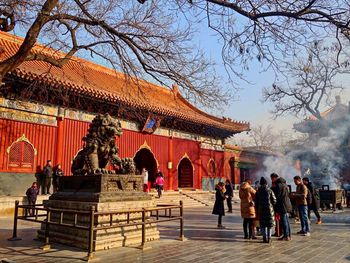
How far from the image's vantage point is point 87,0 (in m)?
7.13

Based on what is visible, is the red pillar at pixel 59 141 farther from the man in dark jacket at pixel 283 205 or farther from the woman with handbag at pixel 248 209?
the man in dark jacket at pixel 283 205

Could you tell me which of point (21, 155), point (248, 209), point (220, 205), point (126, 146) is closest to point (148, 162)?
point (126, 146)

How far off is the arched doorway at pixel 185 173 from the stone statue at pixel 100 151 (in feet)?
45.6

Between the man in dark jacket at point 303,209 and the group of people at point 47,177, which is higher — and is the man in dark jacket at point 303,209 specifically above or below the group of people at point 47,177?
below

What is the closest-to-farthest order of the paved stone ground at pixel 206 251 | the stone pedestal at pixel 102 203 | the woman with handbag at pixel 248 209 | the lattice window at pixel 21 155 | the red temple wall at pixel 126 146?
the paved stone ground at pixel 206 251
the stone pedestal at pixel 102 203
the woman with handbag at pixel 248 209
the lattice window at pixel 21 155
the red temple wall at pixel 126 146

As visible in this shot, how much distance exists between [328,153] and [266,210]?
20.7 metres

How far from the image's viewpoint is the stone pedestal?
5.84 m

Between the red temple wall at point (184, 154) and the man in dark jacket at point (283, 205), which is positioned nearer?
the man in dark jacket at point (283, 205)

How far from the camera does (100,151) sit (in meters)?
6.88

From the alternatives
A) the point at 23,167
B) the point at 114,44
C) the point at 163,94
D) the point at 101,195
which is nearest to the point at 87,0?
the point at 114,44

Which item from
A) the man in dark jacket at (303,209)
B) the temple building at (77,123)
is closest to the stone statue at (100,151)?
the temple building at (77,123)

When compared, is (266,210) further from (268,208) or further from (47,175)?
(47,175)

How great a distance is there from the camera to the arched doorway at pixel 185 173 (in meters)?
21.0

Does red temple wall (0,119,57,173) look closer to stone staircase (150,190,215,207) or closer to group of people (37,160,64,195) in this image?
group of people (37,160,64,195)
